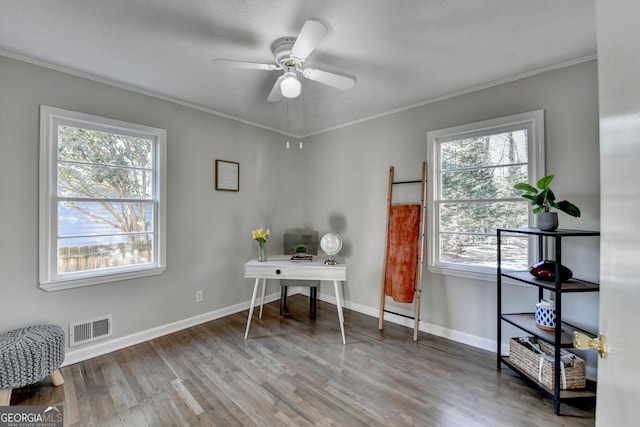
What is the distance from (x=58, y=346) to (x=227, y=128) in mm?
2607

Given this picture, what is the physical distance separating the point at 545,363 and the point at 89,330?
3.69 meters

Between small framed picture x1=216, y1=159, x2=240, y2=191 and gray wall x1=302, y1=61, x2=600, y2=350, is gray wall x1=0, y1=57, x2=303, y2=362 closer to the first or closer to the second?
small framed picture x1=216, y1=159, x2=240, y2=191

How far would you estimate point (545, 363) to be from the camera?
1896mm

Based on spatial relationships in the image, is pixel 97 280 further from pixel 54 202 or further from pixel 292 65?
pixel 292 65

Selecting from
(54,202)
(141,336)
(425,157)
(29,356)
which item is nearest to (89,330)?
(141,336)

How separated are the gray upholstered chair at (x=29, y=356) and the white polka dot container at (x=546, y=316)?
361 centimetres

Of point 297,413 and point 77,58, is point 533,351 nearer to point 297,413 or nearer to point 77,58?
point 297,413

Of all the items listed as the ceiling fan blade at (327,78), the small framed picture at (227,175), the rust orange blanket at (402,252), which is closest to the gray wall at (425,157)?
the rust orange blanket at (402,252)

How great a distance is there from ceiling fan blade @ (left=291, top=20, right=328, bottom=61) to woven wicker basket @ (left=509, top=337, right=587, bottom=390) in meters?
2.63

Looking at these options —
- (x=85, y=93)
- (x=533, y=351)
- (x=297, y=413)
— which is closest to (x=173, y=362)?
(x=297, y=413)

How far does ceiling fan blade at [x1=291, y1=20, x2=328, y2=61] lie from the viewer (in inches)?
56.1

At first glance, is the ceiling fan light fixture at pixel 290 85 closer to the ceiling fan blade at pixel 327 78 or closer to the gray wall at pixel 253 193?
the ceiling fan blade at pixel 327 78

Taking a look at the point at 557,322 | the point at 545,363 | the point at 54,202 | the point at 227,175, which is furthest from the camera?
the point at 227,175

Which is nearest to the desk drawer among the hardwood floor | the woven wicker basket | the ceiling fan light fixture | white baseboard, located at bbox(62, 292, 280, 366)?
the hardwood floor
